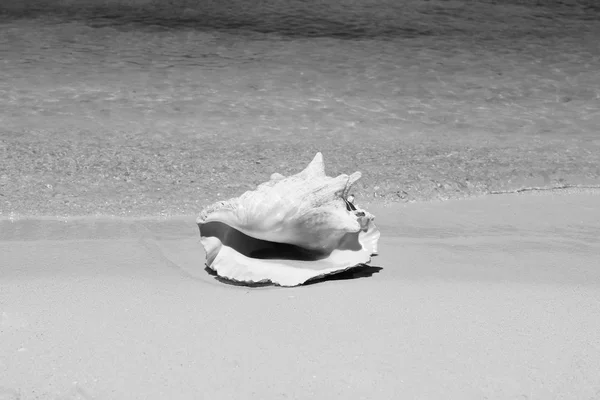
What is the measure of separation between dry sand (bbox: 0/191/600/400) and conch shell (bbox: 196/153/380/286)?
74 millimetres

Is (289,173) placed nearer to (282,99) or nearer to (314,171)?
(314,171)

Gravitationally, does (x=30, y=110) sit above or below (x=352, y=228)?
below

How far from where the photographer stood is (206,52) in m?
7.39

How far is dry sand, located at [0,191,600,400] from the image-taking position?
6.78 feet

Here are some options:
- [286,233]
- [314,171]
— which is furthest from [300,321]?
[314,171]

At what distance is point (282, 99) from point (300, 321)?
151 inches

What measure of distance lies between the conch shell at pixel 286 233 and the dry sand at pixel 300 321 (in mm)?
74

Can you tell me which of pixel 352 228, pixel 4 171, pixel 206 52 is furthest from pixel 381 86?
pixel 352 228

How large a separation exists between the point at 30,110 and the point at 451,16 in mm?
5651

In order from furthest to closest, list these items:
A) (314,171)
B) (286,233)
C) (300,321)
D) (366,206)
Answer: (366,206) → (314,171) → (286,233) → (300,321)

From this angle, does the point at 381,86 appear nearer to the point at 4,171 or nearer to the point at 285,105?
the point at 285,105

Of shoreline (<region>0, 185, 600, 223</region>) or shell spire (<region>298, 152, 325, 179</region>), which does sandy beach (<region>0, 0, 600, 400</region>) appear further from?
shell spire (<region>298, 152, 325, 179</region>)

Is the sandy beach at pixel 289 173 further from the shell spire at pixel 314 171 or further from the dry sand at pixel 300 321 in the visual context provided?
the shell spire at pixel 314 171

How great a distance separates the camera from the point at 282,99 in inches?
237
